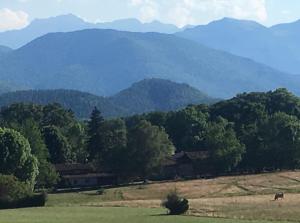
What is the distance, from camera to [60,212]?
189 feet

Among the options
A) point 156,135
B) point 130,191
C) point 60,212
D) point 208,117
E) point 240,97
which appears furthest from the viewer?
point 240,97

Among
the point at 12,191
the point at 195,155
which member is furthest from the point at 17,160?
the point at 195,155

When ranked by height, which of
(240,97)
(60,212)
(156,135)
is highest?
(240,97)

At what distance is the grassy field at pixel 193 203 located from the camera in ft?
167

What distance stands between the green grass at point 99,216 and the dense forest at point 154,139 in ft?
67.7

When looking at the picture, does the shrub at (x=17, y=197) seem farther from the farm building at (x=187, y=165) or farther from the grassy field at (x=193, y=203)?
the farm building at (x=187, y=165)

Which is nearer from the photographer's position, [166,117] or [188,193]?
[188,193]

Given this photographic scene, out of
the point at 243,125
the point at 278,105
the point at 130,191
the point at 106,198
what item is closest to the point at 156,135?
the point at 130,191

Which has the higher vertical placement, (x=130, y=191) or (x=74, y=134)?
(x=74, y=134)

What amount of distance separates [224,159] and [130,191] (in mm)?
24581

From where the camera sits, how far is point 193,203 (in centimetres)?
6462

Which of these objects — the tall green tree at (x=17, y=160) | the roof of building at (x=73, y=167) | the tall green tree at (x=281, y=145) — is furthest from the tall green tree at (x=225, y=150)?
the tall green tree at (x=17, y=160)

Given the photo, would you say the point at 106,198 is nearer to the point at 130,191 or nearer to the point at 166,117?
the point at 130,191

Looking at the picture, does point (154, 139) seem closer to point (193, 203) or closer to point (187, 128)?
point (193, 203)
